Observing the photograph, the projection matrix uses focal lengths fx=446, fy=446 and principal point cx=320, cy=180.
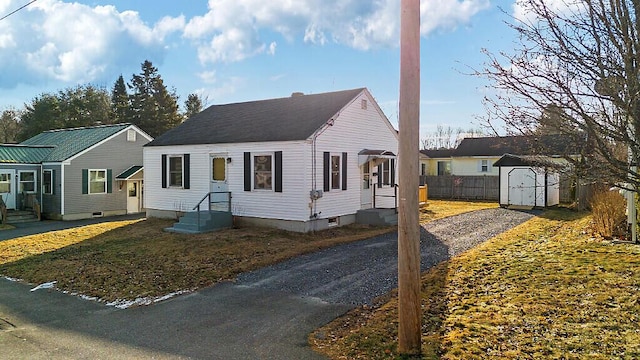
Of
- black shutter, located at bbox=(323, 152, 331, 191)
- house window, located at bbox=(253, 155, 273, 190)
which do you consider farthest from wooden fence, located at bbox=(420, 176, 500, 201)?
house window, located at bbox=(253, 155, 273, 190)

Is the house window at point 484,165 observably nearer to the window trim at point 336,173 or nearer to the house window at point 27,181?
the window trim at point 336,173

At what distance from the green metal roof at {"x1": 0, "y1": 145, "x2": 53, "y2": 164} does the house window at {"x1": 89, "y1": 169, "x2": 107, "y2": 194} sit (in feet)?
9.38

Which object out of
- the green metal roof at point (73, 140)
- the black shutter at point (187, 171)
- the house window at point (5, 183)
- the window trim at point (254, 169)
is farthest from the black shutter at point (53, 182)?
the window trim at point (254, 169)

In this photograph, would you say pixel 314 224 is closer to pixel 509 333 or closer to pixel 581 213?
pixel 509 333

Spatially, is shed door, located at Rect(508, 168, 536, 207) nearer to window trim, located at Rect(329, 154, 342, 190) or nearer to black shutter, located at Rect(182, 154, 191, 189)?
window trim, located at Rect(329, 154, 342, 190)

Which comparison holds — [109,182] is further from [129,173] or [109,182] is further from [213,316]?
[213,316]

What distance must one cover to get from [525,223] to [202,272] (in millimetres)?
11851

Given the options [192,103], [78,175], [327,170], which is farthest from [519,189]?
[192,103]

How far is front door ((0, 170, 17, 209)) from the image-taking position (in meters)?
21.5

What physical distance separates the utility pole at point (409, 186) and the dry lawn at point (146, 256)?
5025mm

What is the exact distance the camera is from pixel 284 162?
14.5 meters

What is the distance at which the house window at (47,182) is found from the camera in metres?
21.7

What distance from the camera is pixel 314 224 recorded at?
14.5 m

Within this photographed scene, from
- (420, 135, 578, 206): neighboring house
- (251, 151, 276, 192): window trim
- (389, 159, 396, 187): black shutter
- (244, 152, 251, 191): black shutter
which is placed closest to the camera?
(251, 151, 276, 192): window trim
